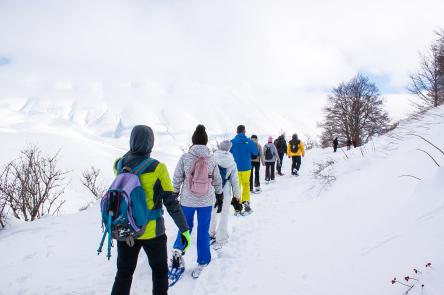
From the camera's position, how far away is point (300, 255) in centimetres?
397

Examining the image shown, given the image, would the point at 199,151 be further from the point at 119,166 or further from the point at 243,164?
the point at 243,164

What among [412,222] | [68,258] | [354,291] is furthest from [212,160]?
[68,258]

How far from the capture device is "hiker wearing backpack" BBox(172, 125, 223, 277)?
3.75 meters

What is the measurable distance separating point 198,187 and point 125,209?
57.2 inches

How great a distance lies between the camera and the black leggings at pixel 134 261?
2.53 meters

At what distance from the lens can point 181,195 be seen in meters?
3.90

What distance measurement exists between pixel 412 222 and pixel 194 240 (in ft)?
11.1

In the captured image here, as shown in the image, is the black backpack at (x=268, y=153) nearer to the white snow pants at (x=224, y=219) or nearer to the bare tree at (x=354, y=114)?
the white snow pants at (x=224, y=219)

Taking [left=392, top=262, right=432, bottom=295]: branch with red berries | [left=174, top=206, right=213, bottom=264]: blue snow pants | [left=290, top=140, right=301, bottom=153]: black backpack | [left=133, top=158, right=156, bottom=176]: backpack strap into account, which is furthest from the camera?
[left=290, top=140, right=301, bottom=153]: black backpack

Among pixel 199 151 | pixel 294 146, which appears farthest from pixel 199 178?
pixel 294 146

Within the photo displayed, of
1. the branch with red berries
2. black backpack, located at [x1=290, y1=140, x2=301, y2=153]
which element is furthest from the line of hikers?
black backpack, located at [x1=290, y1=140, x2=301, y2=153]

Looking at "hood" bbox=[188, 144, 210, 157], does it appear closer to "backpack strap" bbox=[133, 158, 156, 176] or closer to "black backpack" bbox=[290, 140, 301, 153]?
"backpack strap" bbox=[133, 158, 156, 176]

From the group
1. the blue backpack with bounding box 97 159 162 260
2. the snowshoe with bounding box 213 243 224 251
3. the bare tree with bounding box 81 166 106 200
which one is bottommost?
the bare tree with bounding box 81 166 106 200

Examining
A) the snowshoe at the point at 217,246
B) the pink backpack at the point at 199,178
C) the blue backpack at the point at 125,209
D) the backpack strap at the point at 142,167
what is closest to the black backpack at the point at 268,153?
the snowshoe at the point at 217,246
